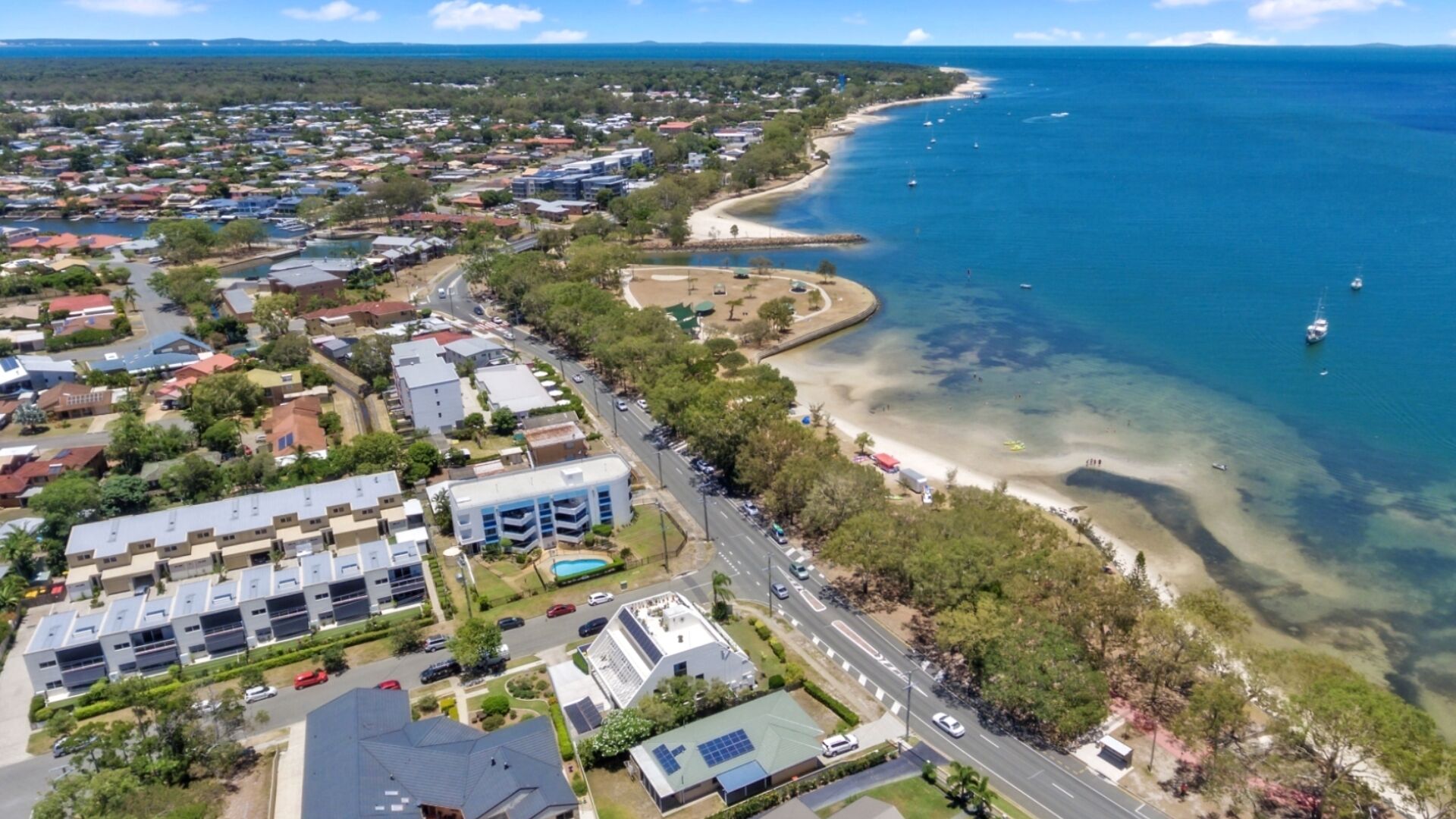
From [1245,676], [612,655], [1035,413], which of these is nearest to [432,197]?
[1035,413]

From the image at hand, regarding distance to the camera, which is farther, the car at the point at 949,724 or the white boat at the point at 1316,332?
the white boat at the point at 1316,332

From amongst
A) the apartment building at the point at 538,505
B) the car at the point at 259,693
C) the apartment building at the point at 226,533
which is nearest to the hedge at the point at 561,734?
the car at the point at 259,693

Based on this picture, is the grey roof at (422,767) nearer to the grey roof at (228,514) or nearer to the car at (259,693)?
the car at (259,693)

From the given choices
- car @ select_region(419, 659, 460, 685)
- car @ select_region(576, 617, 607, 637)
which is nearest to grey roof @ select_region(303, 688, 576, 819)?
car @ select_region(419, 659, 460, 685)

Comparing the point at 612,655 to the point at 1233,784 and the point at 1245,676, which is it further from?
the point at 1245,676

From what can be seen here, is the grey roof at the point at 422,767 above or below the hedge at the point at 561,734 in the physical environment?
above

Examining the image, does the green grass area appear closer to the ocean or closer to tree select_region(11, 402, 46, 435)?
the ocean
